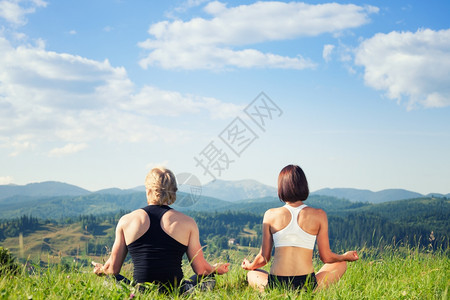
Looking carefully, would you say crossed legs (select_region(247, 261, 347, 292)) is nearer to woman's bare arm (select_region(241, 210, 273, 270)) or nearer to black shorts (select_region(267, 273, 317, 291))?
black shorts (select_region(267, 273, 317, 291))

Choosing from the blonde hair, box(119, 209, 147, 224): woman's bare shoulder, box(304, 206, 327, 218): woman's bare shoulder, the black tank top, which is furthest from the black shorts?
box(119, 209, 147, 224): woman's bare shoulder

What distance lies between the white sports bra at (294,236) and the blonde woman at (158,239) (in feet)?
3.51

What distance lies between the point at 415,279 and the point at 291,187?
2259 millimetres

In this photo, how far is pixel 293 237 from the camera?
190 inches

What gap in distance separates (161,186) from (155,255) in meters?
0.84

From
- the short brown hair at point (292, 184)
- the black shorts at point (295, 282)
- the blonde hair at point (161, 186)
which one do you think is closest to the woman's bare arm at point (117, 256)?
the blonde hair at point (161, 186)

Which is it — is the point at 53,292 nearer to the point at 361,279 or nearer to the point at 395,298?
the point at 395,298

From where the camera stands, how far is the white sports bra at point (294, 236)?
482 cm

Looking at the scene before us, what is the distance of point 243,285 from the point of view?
539cm

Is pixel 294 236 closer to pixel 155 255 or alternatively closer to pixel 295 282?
pixel 295 282

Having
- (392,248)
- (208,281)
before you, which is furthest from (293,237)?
(392,248)

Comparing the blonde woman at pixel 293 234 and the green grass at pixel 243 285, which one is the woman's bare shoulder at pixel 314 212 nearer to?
the blonde woman at pixel 293 234

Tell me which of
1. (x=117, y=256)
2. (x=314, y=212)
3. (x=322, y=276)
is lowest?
(x=322, y=276)

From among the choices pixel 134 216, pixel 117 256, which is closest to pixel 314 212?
pixel 134 216
